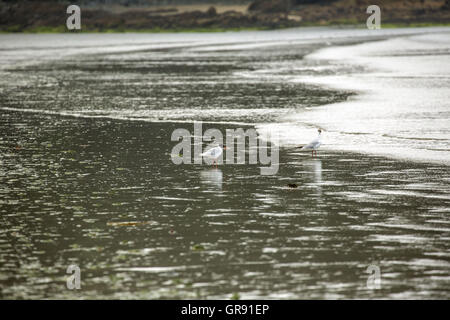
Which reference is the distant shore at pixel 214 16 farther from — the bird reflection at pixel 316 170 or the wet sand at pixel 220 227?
the wet sand at pixel 220 227

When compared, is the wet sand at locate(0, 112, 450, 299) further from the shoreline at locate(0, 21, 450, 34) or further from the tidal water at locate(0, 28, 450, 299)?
the shoreline at locate(0, 21, 450, 34)

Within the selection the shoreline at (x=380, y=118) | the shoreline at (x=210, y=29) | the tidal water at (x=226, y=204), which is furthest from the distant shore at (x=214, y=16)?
the tidal water at (x=226, y=204)

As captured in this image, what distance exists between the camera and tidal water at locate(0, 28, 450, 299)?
9883 mm

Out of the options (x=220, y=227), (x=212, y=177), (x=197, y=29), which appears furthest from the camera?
(x=197, y=29)

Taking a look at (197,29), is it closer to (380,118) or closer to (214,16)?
(214,16)

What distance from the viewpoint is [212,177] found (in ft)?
52.9

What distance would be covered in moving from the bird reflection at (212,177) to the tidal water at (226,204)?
3 cm

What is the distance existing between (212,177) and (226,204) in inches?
95.7

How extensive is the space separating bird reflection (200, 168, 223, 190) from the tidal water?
0.03 metres

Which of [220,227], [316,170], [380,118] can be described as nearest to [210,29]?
[380,118]

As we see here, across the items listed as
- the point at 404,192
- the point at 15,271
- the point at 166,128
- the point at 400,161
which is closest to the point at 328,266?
the point at 15,271

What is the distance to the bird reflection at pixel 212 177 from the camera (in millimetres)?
15414

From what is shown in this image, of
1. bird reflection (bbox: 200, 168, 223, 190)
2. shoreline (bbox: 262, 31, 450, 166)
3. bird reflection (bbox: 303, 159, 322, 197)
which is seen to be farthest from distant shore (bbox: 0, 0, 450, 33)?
bird reflection (bbox: 200, 168, 223, 190)

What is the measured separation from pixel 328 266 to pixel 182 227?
102 inches
